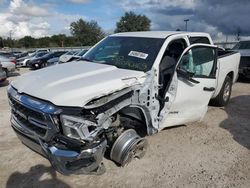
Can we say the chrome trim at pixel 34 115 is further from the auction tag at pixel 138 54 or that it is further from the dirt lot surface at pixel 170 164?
the auction tag at pixel 138 54

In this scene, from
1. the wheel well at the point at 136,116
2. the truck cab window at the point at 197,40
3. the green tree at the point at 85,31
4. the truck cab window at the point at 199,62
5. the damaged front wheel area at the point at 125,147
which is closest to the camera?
the damaged front wheel area at the point at 125,147

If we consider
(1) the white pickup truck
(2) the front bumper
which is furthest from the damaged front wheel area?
(2) the front bumper

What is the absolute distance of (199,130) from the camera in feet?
18.5

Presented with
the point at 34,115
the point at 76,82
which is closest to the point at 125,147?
the point at 76,82

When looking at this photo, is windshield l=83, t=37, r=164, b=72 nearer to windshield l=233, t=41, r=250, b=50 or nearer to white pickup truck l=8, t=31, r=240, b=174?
white pickup truck l=8, t=31, r=240, b=174

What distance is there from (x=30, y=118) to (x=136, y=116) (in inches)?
62.6

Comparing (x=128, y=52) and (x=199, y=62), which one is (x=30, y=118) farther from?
(x=199, y=62)

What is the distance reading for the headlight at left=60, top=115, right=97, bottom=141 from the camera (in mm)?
3193

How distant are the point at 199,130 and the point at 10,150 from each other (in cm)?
360

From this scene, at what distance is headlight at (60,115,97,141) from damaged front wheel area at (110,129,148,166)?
80 centimetres

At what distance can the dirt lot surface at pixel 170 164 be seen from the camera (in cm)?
377

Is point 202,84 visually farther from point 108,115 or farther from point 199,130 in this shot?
point 108,115

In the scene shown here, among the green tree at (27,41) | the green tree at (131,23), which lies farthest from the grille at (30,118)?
the green tree at (27,41)

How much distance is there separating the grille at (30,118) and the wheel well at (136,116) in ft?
3.89
